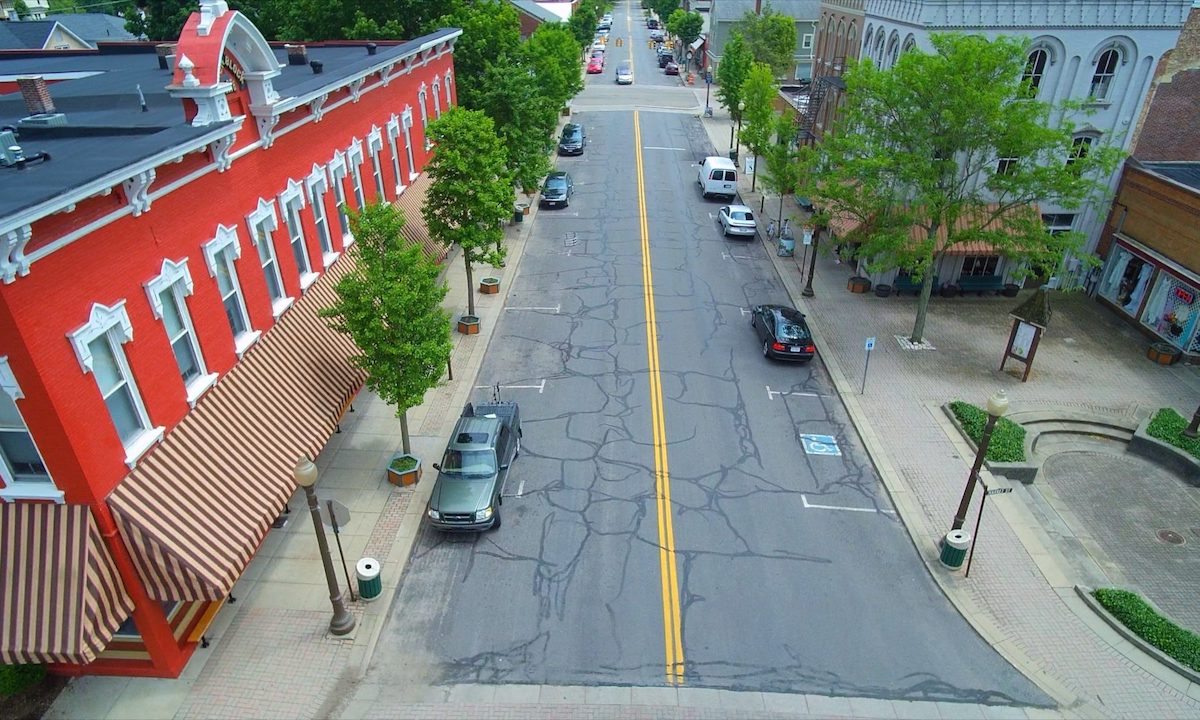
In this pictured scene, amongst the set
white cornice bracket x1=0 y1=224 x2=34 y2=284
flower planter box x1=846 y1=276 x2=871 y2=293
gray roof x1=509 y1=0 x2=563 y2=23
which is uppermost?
gray roof x1=509 y1=0 x2=563 y2=23

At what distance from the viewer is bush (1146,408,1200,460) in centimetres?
1855

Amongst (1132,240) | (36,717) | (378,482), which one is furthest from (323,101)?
(1132,240)

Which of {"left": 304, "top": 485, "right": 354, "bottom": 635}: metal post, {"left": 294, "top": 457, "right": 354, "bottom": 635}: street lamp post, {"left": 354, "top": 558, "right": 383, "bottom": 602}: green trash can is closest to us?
{"left": 294, "top": 457, "right": 354, "bottom": 635}: street lamp post

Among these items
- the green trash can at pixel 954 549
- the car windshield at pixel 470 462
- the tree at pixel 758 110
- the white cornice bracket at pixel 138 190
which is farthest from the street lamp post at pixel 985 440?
the tree at pixel 758 110

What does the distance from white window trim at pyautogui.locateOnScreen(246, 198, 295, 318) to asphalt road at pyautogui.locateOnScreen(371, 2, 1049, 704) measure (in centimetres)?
636

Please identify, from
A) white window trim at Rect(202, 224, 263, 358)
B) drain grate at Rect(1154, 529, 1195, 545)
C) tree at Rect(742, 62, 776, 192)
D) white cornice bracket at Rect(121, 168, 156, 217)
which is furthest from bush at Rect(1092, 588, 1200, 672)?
tree at Rect(742, 62, 776, 192)

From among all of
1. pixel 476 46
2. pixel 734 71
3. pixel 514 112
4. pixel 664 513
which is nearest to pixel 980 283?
pixel 664 513

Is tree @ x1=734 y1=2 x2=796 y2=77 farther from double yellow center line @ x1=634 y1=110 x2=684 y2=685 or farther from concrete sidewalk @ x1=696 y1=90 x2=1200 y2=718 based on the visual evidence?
double yellow center line @ x1=634 y1=110 x2=684 y2=685

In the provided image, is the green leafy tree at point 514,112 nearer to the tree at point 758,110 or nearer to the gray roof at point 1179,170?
the tree at point 758,110

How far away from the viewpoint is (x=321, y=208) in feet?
61.2

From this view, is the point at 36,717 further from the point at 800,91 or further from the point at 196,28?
the point at 800,91

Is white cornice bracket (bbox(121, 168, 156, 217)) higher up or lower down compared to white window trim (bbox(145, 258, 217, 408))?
higher up

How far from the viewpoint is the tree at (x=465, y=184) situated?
22453 millimetres

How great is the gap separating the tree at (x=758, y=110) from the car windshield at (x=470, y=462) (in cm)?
2585
